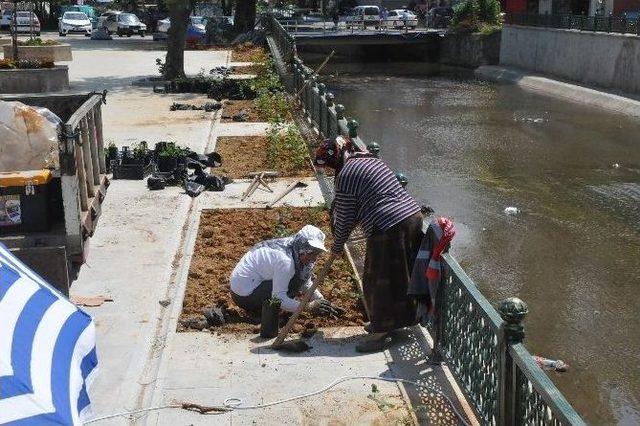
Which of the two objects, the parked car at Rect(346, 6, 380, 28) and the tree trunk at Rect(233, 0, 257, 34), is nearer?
the tree trunk at Rect(233, 0, 257, 34)

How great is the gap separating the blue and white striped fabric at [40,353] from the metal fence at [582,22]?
28.7 m

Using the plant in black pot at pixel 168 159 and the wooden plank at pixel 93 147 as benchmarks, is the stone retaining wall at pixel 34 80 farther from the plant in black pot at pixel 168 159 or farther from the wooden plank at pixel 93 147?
the wooden plank at pixel 93 147

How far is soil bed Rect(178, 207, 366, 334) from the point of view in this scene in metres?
7.86

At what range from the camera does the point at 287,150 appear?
1549 cm

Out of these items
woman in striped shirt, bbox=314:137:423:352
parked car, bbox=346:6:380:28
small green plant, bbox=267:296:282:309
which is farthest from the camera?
parked car, bbox=346:6:380:28

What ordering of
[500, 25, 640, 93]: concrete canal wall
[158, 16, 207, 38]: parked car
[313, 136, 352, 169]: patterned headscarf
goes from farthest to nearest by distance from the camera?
[158, 16, 207, 38]: parked car, [500, 25, 640, 93]: concrete canal wall, [313, 136, 352, 169]: patterned headscarf

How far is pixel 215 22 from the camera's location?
4866 cm

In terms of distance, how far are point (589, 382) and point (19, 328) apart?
561 cm

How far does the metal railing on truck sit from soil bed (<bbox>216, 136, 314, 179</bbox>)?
4.97m

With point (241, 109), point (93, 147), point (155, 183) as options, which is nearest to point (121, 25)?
point (241, 109)

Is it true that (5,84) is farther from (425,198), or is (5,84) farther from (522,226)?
(522,226)

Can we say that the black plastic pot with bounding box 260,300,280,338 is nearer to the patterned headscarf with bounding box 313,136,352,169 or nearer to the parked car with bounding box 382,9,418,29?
the patterned headscarf with bounding box 313,136,352,169

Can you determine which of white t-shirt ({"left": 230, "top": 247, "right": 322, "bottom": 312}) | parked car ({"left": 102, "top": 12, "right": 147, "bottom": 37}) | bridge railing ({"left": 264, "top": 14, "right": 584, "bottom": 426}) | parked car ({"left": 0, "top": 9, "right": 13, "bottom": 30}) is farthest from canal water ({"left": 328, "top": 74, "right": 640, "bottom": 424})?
parked car ({"left": 0, "top": 9, "right": 13, "bottom": 30})

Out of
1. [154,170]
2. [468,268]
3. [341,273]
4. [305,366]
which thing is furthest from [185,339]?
[154,170]
